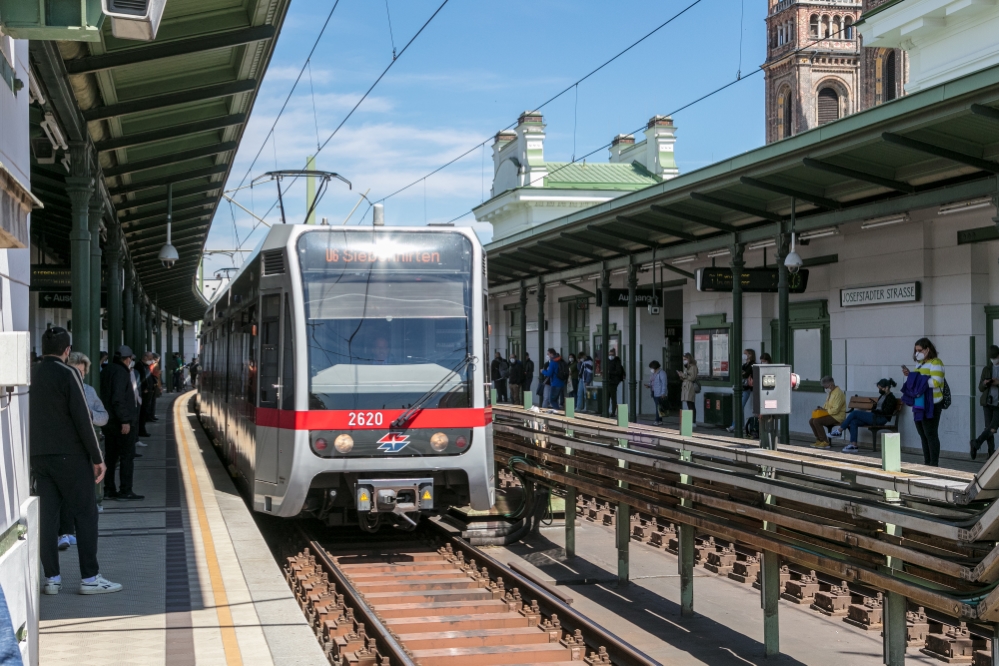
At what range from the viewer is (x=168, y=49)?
10.8 m

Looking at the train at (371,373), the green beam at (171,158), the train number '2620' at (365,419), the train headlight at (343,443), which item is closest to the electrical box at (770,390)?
the train at (371,373)

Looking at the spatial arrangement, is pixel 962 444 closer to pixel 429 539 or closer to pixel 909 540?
pixel 429 539

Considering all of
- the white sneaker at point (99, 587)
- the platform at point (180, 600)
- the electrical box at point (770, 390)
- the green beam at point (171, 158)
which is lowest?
the platform at point (180, 600)

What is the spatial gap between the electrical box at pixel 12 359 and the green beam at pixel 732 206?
14.1 m

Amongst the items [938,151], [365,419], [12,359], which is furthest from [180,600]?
[938,151]

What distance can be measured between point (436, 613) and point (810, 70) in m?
73.6

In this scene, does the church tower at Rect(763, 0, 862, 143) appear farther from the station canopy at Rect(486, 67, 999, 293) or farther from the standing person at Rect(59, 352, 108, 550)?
the standing person at Rect(59, 352, 108, 550)

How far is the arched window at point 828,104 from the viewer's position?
76688 millimetres

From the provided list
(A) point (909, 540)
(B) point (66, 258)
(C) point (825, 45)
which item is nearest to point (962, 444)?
(A) point (909, 540)

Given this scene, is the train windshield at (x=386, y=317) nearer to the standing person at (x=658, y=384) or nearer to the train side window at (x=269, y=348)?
the train side window at (x=269, y=348)

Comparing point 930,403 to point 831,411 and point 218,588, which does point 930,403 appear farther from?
point 218,588

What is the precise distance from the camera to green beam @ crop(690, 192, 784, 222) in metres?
16.7

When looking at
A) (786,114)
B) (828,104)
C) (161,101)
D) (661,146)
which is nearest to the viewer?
(161,101)

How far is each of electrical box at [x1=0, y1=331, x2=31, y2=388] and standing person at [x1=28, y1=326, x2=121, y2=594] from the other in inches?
148
